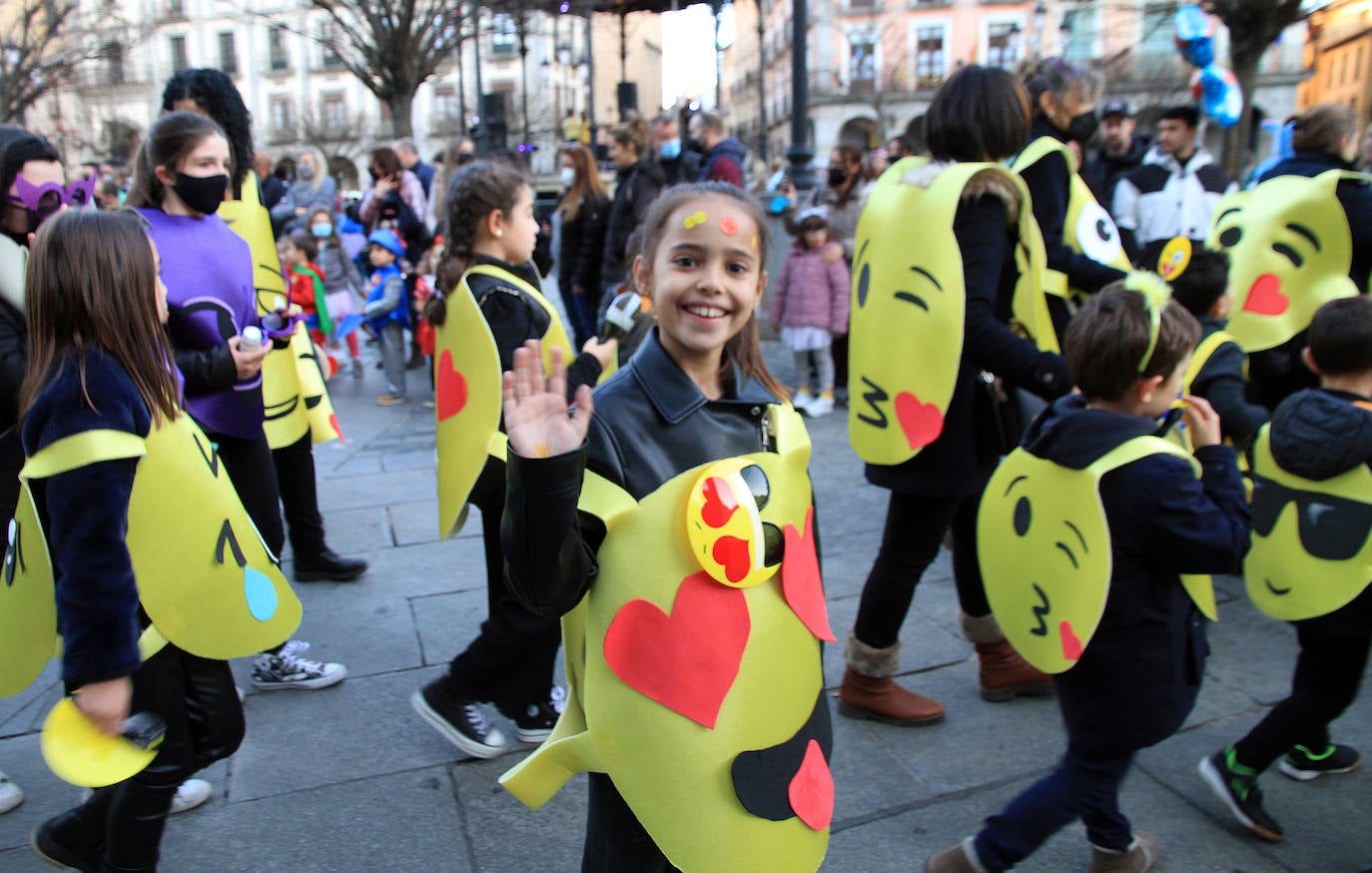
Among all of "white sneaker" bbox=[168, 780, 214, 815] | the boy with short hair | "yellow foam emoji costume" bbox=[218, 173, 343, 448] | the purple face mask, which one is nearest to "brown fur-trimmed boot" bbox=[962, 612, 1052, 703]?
the boy with short hair

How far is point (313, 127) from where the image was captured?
4753 centimetres

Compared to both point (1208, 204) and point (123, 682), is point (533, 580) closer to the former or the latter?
point (123, 682)

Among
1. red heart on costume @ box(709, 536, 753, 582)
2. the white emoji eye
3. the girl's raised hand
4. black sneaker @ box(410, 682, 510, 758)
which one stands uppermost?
the white emoji eye

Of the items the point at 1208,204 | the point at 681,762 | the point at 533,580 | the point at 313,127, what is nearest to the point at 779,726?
the point at 681,762

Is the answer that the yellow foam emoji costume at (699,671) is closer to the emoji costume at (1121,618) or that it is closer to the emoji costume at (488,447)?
the emoji costume at (1121,618)

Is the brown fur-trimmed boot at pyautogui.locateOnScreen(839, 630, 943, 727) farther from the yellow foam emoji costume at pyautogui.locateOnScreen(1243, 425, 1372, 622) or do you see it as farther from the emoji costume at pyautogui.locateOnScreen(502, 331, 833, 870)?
the emoji costume at pyautogui.locateOnScreen(502, 331, 833, 870)

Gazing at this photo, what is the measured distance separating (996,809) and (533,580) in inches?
68.6

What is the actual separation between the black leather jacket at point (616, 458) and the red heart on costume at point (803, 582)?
0.59 ft

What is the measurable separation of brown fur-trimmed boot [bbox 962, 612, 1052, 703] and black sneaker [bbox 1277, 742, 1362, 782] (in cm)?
67

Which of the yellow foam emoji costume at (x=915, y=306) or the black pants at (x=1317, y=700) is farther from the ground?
the yellow foam emoji costume at (x=915, y=306)

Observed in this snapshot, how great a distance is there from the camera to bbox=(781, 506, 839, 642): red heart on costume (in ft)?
4.99

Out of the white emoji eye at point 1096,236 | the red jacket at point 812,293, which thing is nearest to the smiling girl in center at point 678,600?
the white emoji eye at point 1096,236

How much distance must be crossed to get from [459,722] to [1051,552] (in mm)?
1667

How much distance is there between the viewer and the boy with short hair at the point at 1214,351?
3.15m
